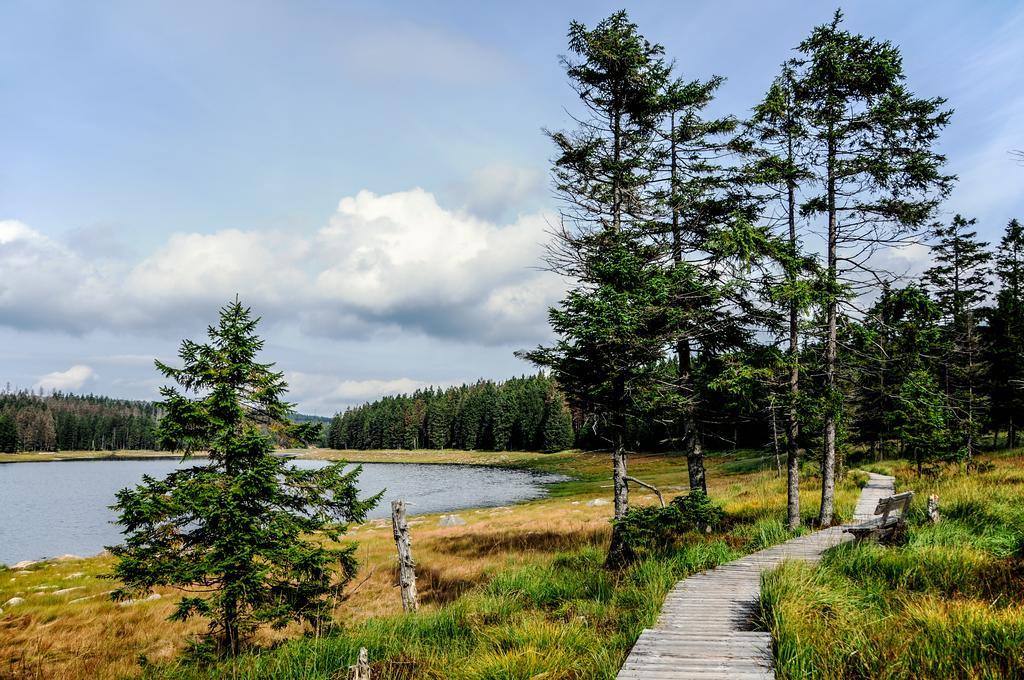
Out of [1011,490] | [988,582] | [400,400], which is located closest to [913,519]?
[1011,490]

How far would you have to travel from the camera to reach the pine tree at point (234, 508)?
28.7 feet

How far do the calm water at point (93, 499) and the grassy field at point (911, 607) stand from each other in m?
18.3

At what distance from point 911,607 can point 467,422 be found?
127 m

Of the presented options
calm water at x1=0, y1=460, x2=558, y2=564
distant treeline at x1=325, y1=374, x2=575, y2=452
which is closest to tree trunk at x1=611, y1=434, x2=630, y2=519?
calm water at x1=0, y1=460, x2=558, y2=564

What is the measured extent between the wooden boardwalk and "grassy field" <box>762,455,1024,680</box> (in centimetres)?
31

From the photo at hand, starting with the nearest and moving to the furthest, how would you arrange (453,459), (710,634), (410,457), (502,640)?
(710,634) → (502,640) → (453,459) → (410,457)

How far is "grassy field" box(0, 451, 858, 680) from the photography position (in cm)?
621

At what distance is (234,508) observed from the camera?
8781 millimetres

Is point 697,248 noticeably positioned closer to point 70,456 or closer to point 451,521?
point 451,521

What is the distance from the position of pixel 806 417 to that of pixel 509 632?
10061mm

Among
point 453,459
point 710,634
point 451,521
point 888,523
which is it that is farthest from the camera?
point 453,459

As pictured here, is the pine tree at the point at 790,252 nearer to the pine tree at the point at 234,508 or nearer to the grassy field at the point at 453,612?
the grassy field at the point at 453,612

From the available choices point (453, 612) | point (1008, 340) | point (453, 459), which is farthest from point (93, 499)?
point (1008, 340)

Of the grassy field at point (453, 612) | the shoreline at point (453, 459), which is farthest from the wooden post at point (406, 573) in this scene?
the shoreline at point (453, 459)
